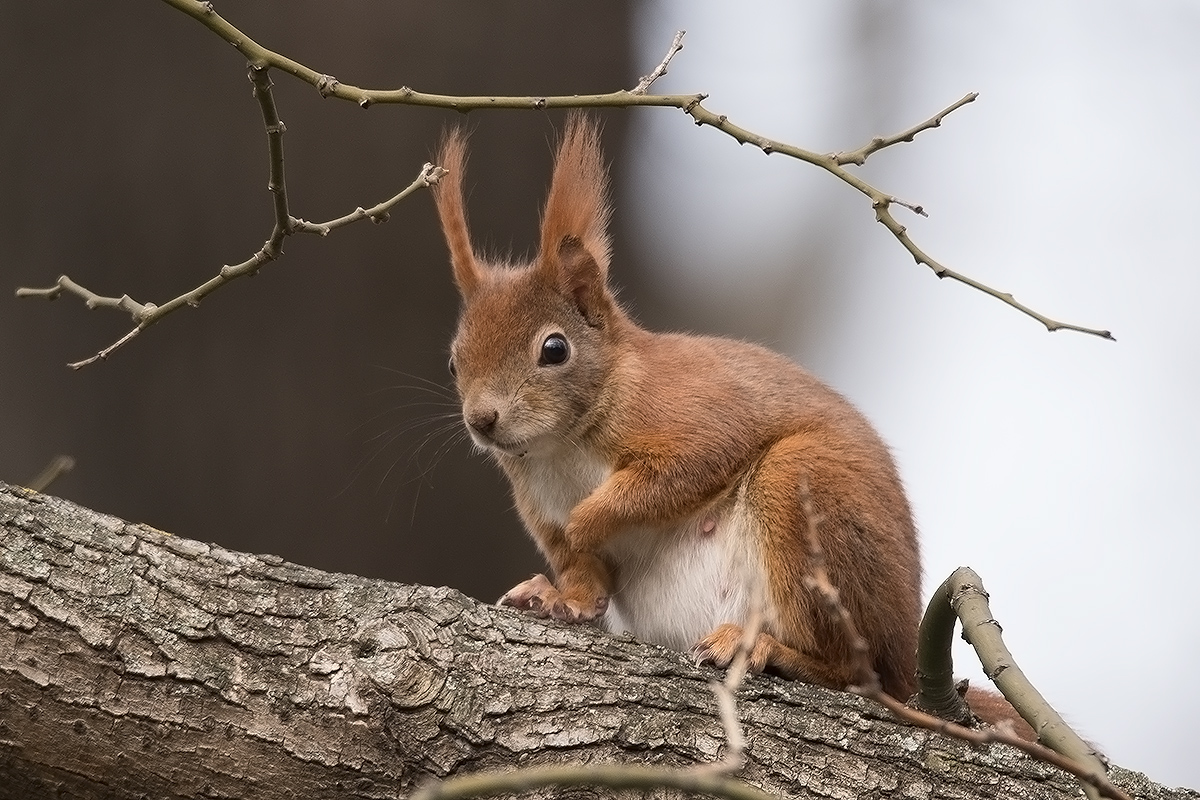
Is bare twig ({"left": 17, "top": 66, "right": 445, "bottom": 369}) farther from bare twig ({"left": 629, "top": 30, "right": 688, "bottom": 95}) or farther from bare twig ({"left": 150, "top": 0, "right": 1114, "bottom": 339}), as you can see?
bare twig ({"left": 629, "top": 30, "right": 688, "bottom": 95})

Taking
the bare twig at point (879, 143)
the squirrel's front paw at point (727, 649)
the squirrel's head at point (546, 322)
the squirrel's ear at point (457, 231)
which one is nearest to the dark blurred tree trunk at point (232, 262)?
the squirrel's ear at point (457, 231)

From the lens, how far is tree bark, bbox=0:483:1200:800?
1.91 metres

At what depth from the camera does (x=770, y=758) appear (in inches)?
82.6

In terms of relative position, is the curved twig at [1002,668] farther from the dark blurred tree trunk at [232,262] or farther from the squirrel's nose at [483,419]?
the dark blurred tree trunk at [232,262]

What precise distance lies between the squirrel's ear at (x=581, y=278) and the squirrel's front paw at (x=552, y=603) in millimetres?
621

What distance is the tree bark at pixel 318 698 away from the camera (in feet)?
6.25

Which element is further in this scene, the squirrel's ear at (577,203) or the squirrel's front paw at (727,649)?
the squirrel's ear at (577,203)

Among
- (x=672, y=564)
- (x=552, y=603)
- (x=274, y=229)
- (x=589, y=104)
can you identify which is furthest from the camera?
(x=672, y=564)

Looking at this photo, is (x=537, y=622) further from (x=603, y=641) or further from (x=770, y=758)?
(x=770, y=758)

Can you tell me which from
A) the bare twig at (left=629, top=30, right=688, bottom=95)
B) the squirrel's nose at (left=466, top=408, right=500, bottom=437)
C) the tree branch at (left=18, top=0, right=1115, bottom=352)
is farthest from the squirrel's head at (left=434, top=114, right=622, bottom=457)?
the tree branch at (left=18, top=0, right=1115, bottom=352)

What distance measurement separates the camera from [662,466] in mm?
2570

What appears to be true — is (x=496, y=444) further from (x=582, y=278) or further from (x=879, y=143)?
(x=879, y=143)

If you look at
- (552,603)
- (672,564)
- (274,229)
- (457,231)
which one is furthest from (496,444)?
(274,229)

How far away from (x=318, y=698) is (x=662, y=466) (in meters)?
0.92
